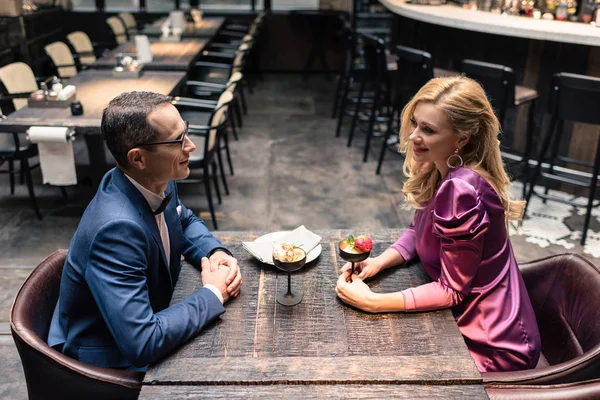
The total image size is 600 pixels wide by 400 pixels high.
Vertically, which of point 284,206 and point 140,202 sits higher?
point 140,202

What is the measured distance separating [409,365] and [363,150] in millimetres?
4265

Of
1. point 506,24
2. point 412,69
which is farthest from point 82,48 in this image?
point 506,24

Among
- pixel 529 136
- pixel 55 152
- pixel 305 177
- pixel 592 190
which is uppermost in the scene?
pixel 55 152

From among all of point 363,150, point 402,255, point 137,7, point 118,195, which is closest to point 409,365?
point 402,255

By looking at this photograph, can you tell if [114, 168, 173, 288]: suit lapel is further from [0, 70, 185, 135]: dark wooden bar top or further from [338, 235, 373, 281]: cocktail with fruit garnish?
[0, 70, 185, 135]: dark wooden bar top

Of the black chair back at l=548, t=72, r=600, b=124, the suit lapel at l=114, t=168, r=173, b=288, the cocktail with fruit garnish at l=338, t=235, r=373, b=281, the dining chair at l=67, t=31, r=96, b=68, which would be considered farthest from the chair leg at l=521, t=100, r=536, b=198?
the dining chair at l=67, t=31, r=96, b=68

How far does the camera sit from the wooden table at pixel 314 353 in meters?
1.39

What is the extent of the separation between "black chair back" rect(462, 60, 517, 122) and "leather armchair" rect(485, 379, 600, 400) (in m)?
2.63

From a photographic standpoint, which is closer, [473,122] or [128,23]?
[473,122]

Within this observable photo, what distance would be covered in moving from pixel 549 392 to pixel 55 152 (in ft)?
9.95

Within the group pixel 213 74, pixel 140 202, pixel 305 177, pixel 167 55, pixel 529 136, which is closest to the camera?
pixel 140 202

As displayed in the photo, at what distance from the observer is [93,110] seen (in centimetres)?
378

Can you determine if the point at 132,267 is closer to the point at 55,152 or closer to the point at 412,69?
the point at 55,152

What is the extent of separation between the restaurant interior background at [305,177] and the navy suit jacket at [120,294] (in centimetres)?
56
